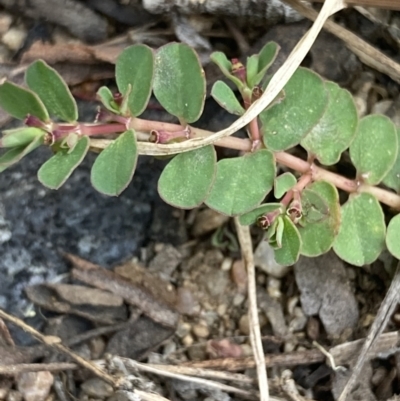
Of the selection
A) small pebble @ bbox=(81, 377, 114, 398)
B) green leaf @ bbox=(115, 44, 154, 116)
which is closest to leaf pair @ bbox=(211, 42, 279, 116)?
green leaf @ bbox=(115, 44, 154, 116)

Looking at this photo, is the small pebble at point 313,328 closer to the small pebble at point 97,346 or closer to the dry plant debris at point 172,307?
the dry plant debris at point 172,307

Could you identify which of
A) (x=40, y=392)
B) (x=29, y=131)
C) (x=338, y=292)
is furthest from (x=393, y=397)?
(x=29, y=131)

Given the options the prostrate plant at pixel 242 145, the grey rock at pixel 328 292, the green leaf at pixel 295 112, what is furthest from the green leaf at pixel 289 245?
the grey rock at pixel 328 292

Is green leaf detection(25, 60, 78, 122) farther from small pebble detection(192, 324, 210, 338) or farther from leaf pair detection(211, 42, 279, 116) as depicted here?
small pebble detection(192, 324, 210, 338)

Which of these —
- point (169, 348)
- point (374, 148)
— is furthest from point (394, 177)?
point (169, 348)

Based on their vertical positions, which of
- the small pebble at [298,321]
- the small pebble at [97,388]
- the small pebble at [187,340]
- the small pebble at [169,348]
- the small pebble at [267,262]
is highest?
the small pebble at [267,262]

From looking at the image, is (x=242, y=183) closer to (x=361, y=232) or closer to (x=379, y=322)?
(x=361, y=232)
